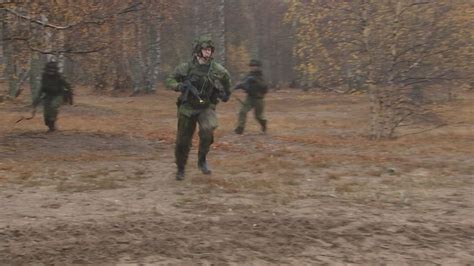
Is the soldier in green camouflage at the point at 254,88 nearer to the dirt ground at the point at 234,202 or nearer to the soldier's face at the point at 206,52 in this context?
the dirt ground at the point at 234,202

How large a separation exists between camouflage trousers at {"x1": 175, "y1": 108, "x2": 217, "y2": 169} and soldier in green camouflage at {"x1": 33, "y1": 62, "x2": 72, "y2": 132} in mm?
6450

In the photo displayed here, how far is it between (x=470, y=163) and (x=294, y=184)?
4.43 m

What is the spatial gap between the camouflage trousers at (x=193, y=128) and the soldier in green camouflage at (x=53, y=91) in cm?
645

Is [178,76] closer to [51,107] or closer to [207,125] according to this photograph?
[207,125]

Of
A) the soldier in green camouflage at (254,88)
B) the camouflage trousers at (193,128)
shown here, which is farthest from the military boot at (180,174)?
the soldier in green camouflage at (254,88)

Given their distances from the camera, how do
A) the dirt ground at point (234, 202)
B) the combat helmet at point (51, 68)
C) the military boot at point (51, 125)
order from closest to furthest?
the dirt ground at point (234, 202)
the combat helmet at point (51, 68)
the military boot at point (51, 125)

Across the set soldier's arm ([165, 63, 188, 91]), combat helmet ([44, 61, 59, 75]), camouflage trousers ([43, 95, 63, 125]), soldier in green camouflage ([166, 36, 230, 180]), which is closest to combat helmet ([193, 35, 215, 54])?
soldier in green camouflage ([166, 36, 230, 180])

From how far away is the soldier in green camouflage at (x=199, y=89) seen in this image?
8195mm

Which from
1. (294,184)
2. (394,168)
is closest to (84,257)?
(294,184)

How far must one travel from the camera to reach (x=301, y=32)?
17.2 metres

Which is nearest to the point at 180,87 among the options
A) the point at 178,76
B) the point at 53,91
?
the point at 178,76

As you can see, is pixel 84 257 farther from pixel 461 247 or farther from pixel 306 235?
pixel 461 247

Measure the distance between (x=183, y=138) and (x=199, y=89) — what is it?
2.54 ft

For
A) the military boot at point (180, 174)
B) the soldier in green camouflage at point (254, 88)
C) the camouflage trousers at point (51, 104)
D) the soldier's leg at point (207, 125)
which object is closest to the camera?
the soldier's leg at point (207, 125)
